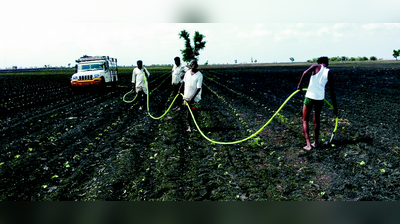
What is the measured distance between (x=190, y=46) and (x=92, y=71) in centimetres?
7248

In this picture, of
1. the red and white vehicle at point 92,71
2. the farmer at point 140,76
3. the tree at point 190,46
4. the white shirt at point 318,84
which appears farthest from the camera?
the tree at point 190,46

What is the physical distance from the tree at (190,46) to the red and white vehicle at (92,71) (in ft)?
222

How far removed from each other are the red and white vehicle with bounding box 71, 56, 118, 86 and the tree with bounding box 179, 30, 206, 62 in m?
67.8

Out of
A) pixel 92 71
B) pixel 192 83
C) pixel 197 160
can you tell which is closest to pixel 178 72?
pixel 192 83

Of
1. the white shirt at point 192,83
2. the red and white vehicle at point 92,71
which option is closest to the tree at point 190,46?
the red and white vehicle at point 92,71

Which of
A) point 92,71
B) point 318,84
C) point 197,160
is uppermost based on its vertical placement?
point 92,71

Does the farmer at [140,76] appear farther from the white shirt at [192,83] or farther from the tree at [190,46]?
the tree at [190,46]

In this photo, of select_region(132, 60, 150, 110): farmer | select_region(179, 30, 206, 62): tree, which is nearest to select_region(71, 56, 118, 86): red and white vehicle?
select_region(132, 60, 150, 110): farmer

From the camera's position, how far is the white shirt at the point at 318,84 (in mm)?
6348

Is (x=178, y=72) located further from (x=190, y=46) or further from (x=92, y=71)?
(x=190, y=46)

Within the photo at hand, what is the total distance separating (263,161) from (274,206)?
6.51 feet

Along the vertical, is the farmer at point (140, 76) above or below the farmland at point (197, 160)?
above

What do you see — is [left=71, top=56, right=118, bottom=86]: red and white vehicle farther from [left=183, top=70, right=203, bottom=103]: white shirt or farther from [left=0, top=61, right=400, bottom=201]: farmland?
[left=183, top=70, right=203, bottom=103]: white shirt

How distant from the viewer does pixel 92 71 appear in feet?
69.1
